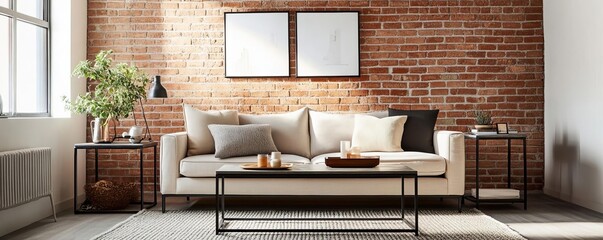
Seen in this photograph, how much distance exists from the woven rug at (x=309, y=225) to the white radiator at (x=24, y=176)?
2.30ft

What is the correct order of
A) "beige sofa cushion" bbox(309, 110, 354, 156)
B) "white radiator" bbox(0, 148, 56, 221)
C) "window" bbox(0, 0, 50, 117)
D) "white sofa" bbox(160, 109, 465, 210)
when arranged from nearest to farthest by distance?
"white radiator" bbox(0, 148, 56, 221) → "window" bbox(0, 0, 50, 117) → "white sofa" bbox(160, 109, 465, 210) → "beige sofa cushion" bbox(309, 110, 354, 156)

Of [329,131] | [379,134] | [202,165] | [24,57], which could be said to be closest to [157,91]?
[202,165]

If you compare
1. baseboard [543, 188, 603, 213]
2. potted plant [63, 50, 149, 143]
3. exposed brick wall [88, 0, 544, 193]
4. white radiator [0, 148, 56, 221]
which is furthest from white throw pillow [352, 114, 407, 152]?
white radiator [0, 148, 56, 221]

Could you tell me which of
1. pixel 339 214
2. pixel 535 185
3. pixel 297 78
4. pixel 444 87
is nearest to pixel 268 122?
pixel 297 78

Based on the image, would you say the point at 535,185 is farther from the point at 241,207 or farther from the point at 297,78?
the point at 241,207

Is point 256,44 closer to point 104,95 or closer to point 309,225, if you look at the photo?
point 104,95

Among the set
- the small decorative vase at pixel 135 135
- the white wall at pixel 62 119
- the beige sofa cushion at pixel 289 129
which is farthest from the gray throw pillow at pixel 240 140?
the white wall at pixel 62 119

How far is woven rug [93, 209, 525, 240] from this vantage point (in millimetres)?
4129

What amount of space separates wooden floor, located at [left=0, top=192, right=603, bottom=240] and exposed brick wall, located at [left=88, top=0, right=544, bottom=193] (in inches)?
33.5

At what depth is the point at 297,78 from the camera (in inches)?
247

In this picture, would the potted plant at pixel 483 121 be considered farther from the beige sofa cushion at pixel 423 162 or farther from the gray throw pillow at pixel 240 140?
the gray throw pillow at pixel 240 140

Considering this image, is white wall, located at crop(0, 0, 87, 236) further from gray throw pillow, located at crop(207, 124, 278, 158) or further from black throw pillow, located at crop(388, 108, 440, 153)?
black throw pillow, located at crop(388, 108, 440, 153)

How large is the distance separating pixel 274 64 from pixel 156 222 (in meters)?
2.19

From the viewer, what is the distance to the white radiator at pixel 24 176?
167 inches
